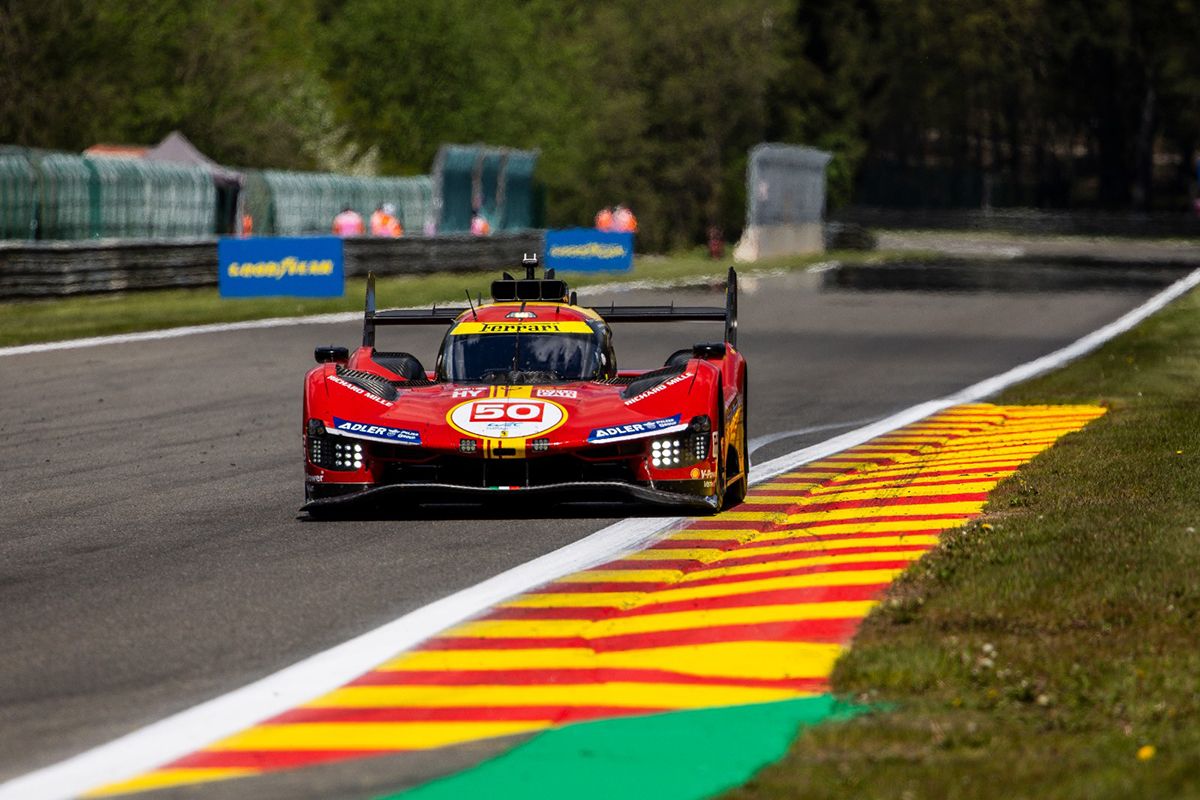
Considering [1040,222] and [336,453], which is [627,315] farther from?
[1040,222]

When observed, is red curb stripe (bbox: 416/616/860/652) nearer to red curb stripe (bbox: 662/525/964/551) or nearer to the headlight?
red curb stripe (bbox: 662/525/964/551)

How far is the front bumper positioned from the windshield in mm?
1284

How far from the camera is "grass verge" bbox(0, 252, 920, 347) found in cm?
2933

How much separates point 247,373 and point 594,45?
65150 millimetres

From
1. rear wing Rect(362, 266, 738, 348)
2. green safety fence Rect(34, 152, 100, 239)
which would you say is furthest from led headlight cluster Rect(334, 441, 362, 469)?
green safety fence Rect(34, 152, 100, 239)

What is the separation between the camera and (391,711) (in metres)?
7.18

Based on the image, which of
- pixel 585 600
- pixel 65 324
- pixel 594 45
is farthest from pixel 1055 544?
pixel 594 45

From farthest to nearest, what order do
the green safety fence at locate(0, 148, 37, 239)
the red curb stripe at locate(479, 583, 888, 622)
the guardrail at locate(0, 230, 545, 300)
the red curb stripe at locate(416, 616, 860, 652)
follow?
the green safety fence at locate(0, 148, 37, 239) → the guardrail at locate(0, 230, 545, 300) → the red curb stripe at locate(479, 583, 888, 622) → the red curb stripe at locate(416, 616, 860, 652)

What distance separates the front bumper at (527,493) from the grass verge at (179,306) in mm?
16070

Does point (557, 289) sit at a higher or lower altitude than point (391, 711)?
higher

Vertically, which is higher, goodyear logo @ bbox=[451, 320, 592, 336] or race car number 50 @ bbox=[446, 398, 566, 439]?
goodyear logo @ bbox=[451, 320, 592, 336]

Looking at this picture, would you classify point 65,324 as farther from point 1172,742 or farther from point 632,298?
point 1172,742

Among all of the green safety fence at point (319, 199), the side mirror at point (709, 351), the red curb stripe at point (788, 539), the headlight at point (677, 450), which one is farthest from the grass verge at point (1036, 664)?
the green safety fence at point (319, 199)

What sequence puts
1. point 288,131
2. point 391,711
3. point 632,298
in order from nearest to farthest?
point 391,711, point 632,298, point 288,131
